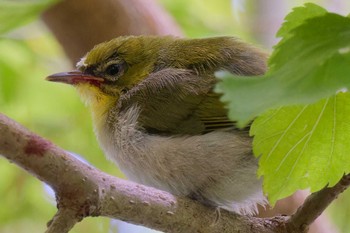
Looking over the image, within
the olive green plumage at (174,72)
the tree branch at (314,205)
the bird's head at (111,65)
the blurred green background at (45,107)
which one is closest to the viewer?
the tree branch at (314,205)

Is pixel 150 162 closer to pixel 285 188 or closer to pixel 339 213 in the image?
pixel 285 188

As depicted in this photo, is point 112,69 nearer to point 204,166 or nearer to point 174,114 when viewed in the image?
point 174,114

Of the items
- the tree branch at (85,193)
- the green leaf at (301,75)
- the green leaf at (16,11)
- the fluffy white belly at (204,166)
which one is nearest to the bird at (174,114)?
the fluffy white belly at (204,166)

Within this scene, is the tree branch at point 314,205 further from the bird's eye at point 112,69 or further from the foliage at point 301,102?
the bird's eye at point 112,69

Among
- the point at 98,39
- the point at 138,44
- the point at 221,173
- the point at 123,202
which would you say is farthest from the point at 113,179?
the point at 98,39

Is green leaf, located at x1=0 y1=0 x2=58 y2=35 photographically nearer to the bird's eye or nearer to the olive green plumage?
the olive green plumage

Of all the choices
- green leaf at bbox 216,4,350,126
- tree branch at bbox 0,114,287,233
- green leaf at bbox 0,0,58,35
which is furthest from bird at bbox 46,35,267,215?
green leaf at bbox 216,4,350,126
